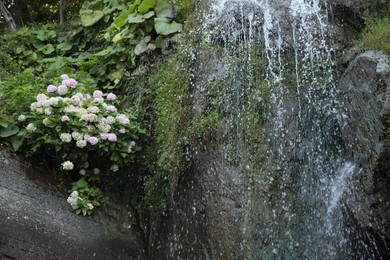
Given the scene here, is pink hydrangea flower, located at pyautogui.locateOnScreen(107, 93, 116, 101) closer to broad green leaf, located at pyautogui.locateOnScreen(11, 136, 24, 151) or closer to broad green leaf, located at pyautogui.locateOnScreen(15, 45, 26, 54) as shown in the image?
broad green leaf, located at pyautogui.locateOnScreen(11, 136, 24, 151)

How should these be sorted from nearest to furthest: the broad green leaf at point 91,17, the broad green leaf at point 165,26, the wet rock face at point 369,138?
the wet rock face at point 369,138 < the broad green leaf at point 165,26 < the broad green leaf at point 91,17

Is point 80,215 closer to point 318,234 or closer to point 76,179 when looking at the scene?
point 76,179

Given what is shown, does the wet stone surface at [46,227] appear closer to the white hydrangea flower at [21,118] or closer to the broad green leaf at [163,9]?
the white hydrangea flower at [21,118]

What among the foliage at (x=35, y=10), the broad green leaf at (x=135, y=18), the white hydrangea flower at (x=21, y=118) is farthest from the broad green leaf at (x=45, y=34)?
the white hydrangea flower at (x=21, y=118)

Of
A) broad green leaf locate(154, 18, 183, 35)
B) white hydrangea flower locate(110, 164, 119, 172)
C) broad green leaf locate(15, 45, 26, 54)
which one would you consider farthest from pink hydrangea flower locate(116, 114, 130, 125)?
broad green leaf locate(15, 45, 26, 54)

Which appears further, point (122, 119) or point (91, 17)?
point (91, 17)

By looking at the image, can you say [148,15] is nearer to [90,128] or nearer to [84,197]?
[90,128]

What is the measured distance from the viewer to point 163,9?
5.17 meters

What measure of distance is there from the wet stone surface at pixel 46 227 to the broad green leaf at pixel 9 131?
19cm

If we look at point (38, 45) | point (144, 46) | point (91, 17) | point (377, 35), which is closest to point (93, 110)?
point (144, 46)

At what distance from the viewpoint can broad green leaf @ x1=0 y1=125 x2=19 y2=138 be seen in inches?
169

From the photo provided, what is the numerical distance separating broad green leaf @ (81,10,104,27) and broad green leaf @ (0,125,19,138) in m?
2.08

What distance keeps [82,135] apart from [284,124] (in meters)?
1.72

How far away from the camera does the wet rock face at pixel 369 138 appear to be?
3.51m
